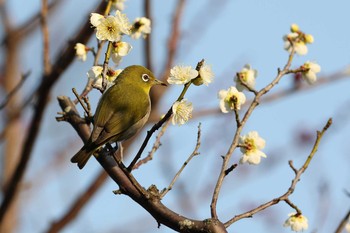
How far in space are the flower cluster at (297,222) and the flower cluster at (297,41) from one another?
3.60 feet

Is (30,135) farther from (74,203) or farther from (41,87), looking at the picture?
(74,203)

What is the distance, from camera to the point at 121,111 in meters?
3.75

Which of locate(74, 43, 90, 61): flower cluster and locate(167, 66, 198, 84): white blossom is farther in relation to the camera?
locate(74, 43, 90, 61): flower cluster

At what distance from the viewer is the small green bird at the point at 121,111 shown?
11.3 feet

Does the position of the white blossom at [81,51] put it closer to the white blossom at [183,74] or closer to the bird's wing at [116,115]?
the bird's wing at [116,115]

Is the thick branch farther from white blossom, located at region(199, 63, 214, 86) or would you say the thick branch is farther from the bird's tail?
white blossom, located at region(199, 63, 214, 86)

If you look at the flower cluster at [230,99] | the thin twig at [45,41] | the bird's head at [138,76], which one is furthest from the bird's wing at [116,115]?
the thin twig at [45,41]

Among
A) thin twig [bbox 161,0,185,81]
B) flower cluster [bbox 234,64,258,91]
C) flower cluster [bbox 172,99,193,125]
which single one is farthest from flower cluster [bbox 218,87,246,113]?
thin twig [bbox 161,0,185,81]

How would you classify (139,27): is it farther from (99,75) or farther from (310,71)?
(310,71)

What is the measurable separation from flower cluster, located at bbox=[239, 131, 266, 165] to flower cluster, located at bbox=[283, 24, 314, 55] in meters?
0.78

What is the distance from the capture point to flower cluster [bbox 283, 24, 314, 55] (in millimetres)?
4098

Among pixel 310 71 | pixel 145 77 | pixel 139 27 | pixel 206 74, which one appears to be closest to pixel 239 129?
pixel 206 74

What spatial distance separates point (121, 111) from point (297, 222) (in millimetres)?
1108

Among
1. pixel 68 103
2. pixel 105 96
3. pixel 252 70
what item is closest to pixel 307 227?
pixel 252 70
